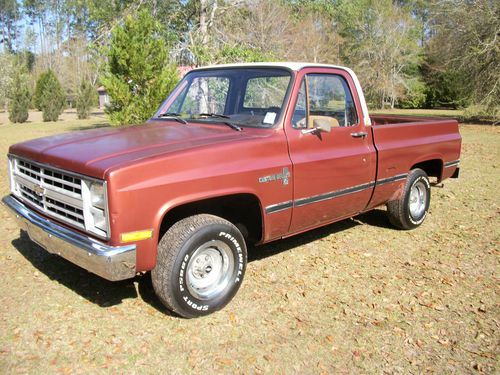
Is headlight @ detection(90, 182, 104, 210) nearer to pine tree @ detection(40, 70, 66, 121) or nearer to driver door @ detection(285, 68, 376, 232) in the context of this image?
driver door @ detection(285, 68, 376, 232)

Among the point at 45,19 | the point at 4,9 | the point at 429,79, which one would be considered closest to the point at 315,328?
the point at 429,79

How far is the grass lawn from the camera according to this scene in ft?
10.5

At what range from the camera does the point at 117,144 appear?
12.2ft

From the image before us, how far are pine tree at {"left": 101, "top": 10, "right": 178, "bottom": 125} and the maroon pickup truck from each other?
346 inches

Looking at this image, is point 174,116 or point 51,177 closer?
point 51,177

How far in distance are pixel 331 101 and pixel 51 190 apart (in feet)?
9.39

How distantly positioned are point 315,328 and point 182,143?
5.87ft

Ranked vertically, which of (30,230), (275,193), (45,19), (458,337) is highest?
(45,19)

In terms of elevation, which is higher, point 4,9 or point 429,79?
point 4,9

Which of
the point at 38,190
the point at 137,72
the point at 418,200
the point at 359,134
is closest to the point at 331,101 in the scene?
the point at 359,134

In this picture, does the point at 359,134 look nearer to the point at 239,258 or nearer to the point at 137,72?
the point at 239,258

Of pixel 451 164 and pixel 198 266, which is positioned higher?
pixel 451 164

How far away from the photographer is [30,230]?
153 inches

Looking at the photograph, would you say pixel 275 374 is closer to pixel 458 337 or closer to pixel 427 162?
pixel 458 337
